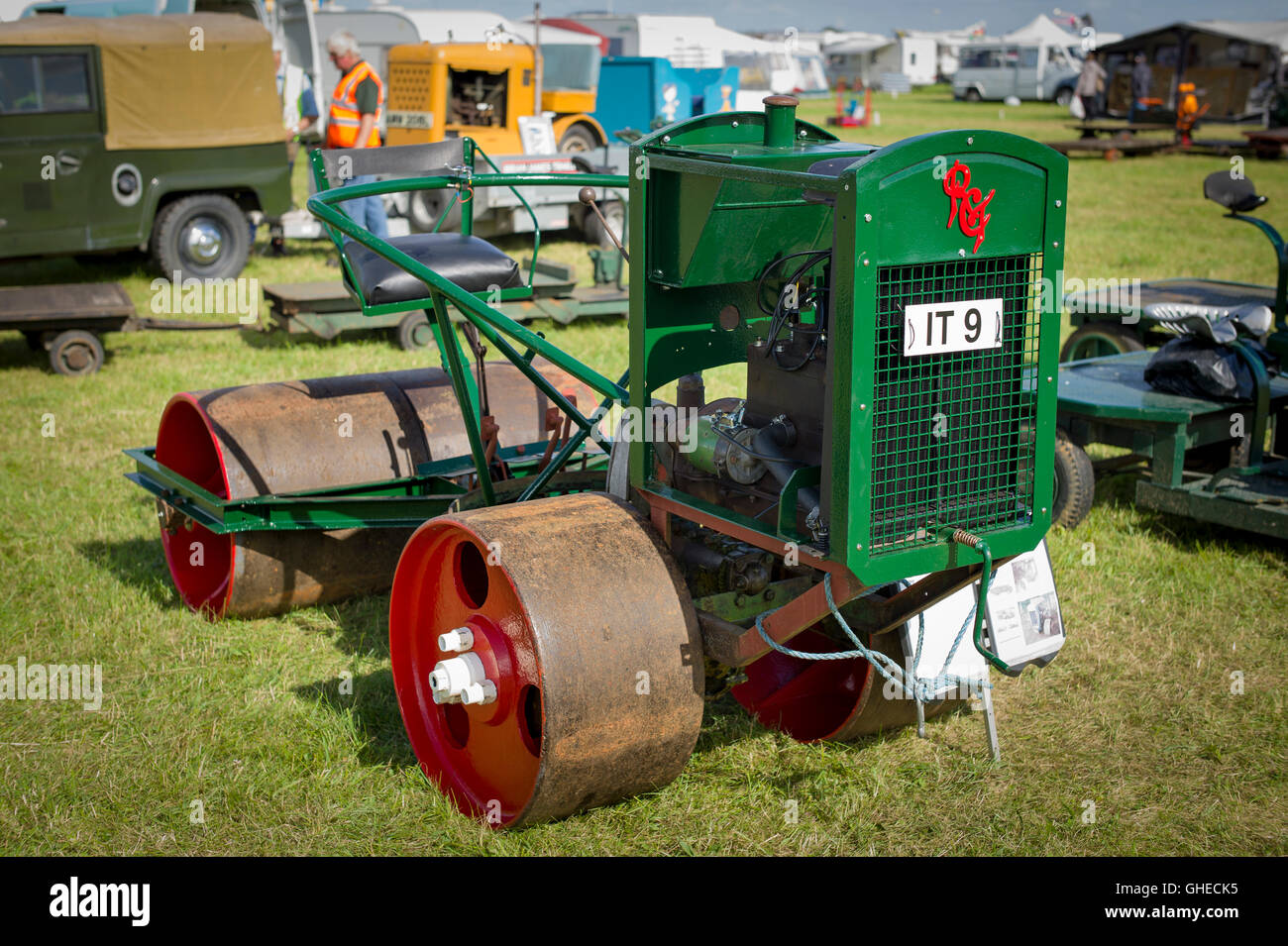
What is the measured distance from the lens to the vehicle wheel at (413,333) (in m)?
8.48

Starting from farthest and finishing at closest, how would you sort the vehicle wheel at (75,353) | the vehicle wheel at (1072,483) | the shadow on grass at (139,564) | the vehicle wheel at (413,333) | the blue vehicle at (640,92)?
the blue vehicle at (640,92) < the vehicle wheel at (413,333) < the vehicle wheel at (75,353) < the vehicle wheel at (1072,483) < the shadow on grass at (139,564)

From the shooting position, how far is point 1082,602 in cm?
479

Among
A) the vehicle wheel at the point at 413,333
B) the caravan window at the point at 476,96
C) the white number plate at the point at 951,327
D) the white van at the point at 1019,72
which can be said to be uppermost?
the white van at the point at 1019,72

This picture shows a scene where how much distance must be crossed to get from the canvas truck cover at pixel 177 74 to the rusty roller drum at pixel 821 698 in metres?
8.44

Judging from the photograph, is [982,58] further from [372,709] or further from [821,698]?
[372,709]

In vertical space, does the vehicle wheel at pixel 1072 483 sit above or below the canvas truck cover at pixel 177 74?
below

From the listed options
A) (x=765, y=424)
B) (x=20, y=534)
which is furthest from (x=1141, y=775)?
(x=20, y=534)

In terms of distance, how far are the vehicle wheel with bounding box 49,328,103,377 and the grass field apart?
2.39 metres

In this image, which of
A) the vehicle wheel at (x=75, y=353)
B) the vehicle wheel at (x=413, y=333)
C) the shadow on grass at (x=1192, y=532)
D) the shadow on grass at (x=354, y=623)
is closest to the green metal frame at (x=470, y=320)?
the shadow on grass at (x=354, y=623)

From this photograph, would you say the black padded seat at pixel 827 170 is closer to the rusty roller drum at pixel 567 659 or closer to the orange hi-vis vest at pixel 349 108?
the rusty roller drum at pixel 567 659

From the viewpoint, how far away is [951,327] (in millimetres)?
2676

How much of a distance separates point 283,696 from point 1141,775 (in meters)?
2.68

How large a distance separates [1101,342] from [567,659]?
516 centimetres

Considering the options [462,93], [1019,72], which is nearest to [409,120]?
[462,93]
